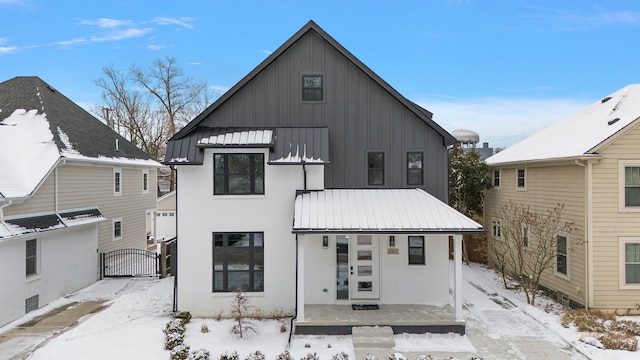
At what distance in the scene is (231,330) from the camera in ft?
33.6

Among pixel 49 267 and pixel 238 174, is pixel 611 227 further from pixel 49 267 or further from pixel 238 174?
pixel 49 267

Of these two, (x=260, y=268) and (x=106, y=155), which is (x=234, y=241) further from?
(x=106, y=155)

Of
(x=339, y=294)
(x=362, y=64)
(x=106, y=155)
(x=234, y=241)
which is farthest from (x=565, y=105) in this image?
(x=106, y=155)

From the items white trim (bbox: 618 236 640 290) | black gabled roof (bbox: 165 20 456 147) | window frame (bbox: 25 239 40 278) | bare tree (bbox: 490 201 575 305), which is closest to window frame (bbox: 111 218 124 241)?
window frame (bbox: 25 239 40 278)

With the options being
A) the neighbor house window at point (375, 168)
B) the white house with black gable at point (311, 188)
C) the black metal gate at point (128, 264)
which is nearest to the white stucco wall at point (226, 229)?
the white house with black gable at point (311, 188)

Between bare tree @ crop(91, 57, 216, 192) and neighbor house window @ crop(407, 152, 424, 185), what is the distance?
2607cm

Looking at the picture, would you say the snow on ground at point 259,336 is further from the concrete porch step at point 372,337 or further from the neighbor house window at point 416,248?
the neighbor house window at point 416,248

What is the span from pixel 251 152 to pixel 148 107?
1040 inches

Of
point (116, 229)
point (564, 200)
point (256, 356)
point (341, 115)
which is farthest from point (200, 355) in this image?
point (116, 229)

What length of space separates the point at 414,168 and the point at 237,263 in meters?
6.52

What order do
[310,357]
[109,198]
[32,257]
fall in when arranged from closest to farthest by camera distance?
[310,357] < [32,257] < [109,198]

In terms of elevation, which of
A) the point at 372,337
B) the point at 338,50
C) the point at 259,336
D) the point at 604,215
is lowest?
the point at 259,336

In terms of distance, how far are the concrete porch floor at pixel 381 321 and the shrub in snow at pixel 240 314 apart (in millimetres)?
1466

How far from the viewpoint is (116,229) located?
1895cm
